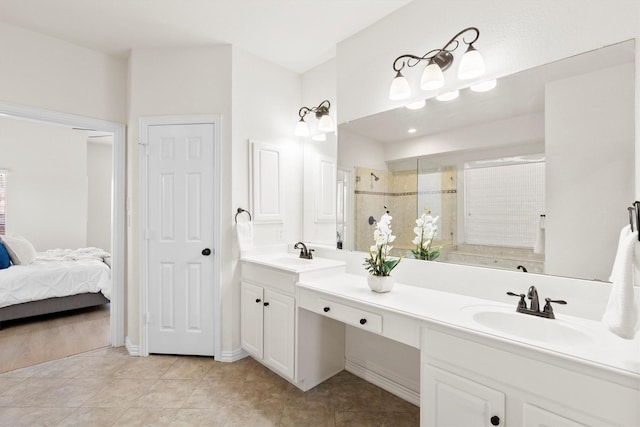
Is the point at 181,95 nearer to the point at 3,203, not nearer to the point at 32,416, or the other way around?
the point at 32,416

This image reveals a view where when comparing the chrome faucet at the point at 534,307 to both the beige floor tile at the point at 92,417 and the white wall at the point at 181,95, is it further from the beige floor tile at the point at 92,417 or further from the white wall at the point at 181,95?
the beige floor tile at the point at 92,417

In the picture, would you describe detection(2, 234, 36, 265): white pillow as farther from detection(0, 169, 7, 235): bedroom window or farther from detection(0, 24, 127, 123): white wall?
detection(0, 24, 127, 123): white wall

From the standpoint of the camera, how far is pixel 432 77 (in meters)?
1.86

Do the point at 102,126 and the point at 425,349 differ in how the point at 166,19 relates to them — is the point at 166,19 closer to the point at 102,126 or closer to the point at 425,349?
the point at 102,126

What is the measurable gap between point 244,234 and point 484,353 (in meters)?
2.02

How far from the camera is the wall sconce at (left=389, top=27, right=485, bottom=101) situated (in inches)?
67.6

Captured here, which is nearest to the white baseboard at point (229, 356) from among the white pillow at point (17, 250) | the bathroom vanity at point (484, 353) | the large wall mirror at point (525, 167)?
the bathroom vanity at point (484, 353)

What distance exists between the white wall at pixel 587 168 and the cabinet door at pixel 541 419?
687 mm

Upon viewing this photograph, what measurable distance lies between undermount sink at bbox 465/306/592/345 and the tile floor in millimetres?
897

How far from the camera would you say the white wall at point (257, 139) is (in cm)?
273

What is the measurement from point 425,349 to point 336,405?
1.00 m

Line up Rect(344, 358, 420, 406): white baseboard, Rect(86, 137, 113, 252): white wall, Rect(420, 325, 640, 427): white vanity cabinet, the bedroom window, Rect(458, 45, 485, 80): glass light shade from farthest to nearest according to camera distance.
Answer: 1. Rect(86, 137, 113, 252): white wall
2. the bedroom window
3. Rect(344, 358, 420, 406): white baseboard
4. Rect(458, 45, 485, 80): glass light shade
5. Rect(420, 325, 640, 427): white vanity cabinet

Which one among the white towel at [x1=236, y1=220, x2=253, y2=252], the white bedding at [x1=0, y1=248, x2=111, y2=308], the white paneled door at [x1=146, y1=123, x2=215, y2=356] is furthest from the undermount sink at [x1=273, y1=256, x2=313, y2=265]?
the white bedding at [x1=0, y1=248, x2=111, y2=308]

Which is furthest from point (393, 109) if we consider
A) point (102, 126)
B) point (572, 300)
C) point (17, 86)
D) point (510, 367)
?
point (17, 86)
